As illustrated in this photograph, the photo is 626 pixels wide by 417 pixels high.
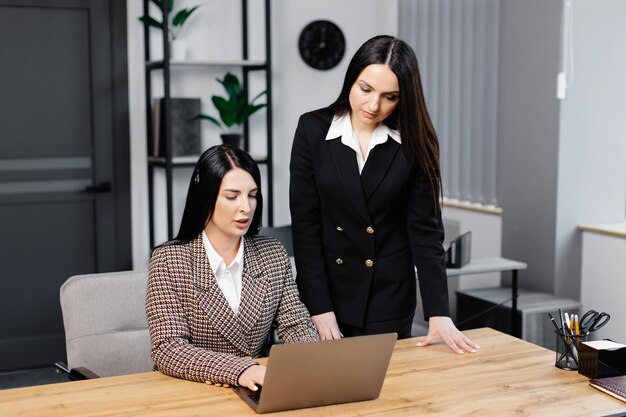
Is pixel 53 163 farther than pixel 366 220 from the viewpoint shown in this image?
Yes

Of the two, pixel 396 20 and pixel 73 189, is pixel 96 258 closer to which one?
pixel 73 189

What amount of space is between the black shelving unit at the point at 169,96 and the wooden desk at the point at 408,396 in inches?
95.0

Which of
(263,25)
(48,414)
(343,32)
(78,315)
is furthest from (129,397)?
(343,32)

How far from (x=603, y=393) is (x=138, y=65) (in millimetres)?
3205

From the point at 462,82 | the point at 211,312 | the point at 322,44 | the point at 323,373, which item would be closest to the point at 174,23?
the point at 322,44

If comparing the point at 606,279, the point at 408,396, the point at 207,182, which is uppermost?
the point at 207,182

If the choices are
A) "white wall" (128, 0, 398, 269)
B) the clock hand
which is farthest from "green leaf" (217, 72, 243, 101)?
the clock hand

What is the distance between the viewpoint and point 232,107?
4.40 metres

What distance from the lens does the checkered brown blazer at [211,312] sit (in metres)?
1.83

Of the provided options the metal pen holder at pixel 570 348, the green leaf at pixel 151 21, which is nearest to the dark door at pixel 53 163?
the green leaf at pixel 151 21

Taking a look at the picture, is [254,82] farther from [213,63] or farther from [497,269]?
[497,269]

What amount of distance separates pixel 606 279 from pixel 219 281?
2.46 m

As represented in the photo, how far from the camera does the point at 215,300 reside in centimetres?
195

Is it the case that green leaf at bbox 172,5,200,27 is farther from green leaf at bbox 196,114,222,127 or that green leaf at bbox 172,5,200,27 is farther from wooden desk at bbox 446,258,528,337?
wooden desk at bbox 446,258,528,337
